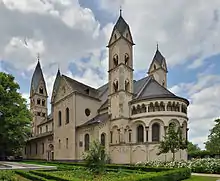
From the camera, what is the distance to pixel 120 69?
42438 mm

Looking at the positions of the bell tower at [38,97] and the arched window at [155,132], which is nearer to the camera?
the arched window at [155,132]

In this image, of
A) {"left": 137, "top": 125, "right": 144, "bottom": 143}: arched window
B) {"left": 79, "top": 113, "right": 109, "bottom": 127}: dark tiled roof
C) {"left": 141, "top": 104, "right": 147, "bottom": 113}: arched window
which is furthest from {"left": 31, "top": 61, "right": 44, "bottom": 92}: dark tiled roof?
{"left": 141, "top": 104, "right": 147, "bottom": 113}: arched window

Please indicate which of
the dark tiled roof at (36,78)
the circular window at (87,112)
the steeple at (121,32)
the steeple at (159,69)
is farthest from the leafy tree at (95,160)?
the dark tiled roof at (36,78)

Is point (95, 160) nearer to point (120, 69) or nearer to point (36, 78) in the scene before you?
point (120, 69)

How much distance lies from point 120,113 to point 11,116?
16633mm

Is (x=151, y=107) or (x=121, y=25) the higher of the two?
(x=121, y=25)

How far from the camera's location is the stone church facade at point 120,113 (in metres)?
38.3

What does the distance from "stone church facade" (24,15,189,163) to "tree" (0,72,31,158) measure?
706cm

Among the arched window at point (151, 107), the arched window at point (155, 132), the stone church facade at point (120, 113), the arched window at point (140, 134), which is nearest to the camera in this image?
the arched window at point (155, 132)

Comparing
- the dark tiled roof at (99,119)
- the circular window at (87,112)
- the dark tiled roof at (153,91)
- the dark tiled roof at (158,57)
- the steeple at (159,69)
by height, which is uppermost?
the dark tiled roof at (158,57)

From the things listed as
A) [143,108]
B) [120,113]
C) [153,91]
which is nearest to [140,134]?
[143,108]

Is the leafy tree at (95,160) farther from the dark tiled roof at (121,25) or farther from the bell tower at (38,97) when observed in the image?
the bell tower at (38,97)

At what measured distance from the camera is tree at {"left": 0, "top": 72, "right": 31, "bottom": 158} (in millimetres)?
42562

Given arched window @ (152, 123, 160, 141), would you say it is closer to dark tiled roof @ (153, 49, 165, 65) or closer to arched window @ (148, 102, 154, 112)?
arched window @ (148, 102, 154, 112)
